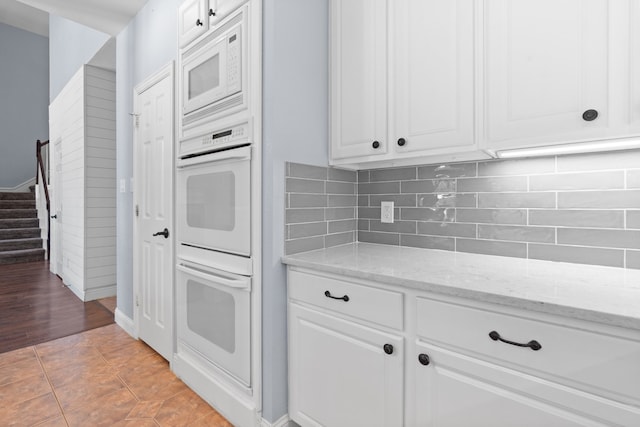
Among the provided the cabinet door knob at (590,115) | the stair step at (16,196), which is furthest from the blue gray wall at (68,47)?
the cabinet door knob at (590,115)

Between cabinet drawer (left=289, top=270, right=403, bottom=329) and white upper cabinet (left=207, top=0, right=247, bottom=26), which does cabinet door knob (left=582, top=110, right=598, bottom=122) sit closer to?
cabinet drawer (left=289, top=270, right=403, bottom=329)

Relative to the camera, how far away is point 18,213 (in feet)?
22.0

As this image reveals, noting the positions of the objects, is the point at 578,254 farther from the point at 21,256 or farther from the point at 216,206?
the point at 21,256

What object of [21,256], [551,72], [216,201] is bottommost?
[21,256]

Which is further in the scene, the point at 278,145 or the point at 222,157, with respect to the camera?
the point at 222,157

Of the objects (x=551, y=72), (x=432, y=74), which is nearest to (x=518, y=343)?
(x=551, y=72)

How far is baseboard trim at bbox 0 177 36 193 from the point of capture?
293 inches

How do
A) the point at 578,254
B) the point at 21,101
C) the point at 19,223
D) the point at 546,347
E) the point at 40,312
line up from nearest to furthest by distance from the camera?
the point at 546,347
the point at 578,254
the point at 40,312
the point at 19,223
the point at 21,101

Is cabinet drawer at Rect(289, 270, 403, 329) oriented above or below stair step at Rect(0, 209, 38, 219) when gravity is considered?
below

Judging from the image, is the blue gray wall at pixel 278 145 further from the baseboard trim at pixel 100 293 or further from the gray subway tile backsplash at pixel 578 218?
the baseboard trim at pixel 100 293

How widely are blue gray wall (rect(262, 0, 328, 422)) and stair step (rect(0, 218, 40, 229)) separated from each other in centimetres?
746

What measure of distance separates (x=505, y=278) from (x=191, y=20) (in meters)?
2.15

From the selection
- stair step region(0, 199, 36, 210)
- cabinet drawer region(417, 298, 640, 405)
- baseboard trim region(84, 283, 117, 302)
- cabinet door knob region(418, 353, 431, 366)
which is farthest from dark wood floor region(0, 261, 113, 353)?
cabinet drawer region(417, 298, 640, 405)

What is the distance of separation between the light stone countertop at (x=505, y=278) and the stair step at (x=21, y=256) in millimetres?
6743
